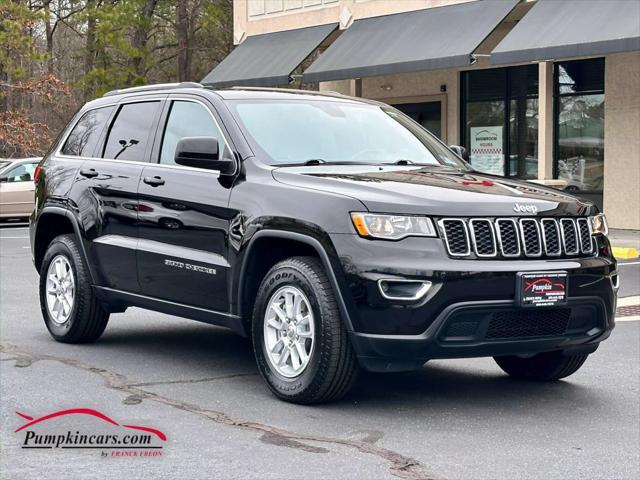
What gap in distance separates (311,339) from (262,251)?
0.69m

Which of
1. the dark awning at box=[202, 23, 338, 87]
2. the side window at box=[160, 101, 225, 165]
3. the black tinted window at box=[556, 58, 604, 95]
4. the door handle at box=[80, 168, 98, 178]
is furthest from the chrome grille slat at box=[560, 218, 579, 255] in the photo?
the dark awning at box=[202, 23, 338, 87]

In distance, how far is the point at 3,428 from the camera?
611 centimetres

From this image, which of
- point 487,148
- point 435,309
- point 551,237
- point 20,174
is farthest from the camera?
point 20,174

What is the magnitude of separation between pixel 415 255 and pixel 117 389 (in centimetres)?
212

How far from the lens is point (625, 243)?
1872 cm

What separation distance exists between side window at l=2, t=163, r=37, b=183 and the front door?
19249 millimetres

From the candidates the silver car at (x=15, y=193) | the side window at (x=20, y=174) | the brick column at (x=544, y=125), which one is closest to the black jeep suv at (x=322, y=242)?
the brick column at (x=544, y=125)

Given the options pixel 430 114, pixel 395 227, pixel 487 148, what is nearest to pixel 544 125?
pixel 487 148

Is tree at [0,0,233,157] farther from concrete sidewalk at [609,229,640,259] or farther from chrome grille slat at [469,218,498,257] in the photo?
chrome grille slat at [469,218,498,257]

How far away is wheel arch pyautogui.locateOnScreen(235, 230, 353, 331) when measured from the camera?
21.5 ft

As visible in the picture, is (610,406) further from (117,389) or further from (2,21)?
(2,21)

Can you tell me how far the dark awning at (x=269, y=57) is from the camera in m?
26.7

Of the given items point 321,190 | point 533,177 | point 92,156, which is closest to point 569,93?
point 533,177

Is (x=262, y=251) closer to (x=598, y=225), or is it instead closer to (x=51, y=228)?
(x=598, y=225)
